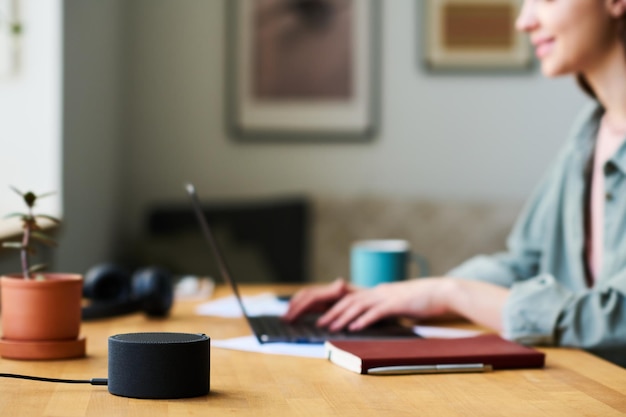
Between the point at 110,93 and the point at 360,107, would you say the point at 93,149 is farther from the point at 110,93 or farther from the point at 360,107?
the point at 360,107

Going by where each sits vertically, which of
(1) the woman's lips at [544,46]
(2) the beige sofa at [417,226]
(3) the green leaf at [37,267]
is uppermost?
(1) the woman's lips at [544,46]

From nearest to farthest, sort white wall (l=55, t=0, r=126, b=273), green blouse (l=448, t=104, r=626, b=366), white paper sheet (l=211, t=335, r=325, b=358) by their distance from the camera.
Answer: white paper sheet (l=211, t=335, r=325, b=358)
green blouse (l=448, t=104, r=626, b=366)
white wall (l=55, t=0, r=126, b=273)

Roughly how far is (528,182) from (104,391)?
11.0 ft

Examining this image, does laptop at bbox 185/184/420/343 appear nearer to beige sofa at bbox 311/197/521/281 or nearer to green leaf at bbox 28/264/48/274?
green leaf at bbox 28/264/48/274

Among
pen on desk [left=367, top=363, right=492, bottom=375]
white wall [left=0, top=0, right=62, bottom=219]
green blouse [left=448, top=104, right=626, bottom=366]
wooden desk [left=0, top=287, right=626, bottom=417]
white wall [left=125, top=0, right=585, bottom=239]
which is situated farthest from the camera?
white wall [left=125, top=0, right=585, bottom=239]

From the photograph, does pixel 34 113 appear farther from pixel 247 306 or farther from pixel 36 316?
pixel 36 316

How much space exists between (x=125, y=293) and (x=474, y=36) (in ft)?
9.14

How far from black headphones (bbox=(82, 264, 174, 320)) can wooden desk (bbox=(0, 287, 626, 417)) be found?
0.30m

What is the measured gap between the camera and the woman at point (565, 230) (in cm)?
132

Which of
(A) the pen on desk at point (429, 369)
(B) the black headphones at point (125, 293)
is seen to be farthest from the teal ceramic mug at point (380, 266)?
(A) the pen on desk at point (429, 369)

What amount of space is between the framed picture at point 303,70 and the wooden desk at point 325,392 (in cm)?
287

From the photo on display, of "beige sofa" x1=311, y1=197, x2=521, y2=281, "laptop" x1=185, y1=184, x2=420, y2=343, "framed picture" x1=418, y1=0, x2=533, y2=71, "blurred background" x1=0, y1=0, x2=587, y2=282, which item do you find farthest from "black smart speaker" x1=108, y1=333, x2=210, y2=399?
"framed picture" x1=418, y1=0, x2=533, y2=71

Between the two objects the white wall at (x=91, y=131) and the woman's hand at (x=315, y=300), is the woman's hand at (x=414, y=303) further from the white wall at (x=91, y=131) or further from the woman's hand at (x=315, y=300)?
the white wall at (x=91, y=131)

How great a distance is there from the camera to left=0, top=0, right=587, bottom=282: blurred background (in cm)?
373
